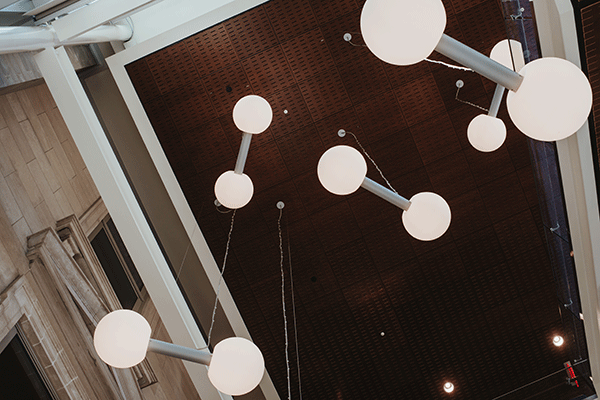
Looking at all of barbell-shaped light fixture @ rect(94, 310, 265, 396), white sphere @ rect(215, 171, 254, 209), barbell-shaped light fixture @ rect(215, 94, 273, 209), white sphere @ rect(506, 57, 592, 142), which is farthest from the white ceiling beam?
white sphere @ rect(506, 57, 592, 142)

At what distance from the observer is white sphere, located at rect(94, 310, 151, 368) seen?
8.16 ft

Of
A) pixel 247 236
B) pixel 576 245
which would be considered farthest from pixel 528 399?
pixel 247 236

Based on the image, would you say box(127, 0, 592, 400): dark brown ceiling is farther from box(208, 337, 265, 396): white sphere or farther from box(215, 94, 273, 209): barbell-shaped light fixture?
box(208, 337, 265, 396): white sphere

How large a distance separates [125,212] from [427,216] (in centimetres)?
322

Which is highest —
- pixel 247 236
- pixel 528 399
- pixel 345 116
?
pixel 345 116

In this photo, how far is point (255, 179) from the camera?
659cm

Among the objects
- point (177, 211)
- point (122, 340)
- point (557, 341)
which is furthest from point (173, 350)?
point (557, 341)

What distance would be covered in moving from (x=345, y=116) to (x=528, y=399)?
4.99 meters

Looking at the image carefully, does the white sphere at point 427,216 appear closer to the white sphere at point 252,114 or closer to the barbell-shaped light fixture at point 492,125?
the barbell-shaped light fixture at point 492,125

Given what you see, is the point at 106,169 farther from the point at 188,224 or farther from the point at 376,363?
the point at 376,363

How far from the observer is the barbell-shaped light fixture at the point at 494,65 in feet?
4.70

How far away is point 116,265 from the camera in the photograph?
6926mm

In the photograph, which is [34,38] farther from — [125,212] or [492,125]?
[492,125]

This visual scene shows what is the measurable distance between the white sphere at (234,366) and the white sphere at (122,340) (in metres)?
0.43
